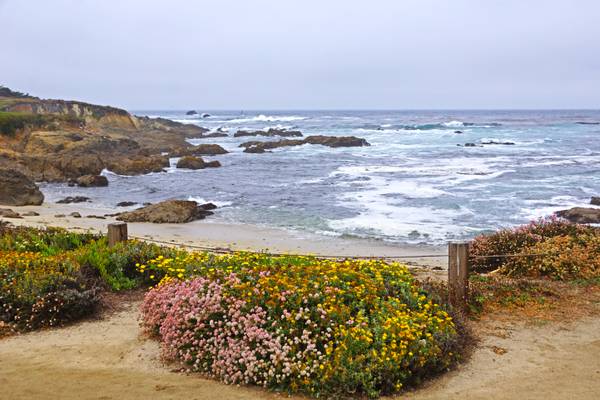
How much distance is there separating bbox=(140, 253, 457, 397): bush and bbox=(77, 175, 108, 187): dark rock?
24.9 meters

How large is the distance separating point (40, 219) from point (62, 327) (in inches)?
532

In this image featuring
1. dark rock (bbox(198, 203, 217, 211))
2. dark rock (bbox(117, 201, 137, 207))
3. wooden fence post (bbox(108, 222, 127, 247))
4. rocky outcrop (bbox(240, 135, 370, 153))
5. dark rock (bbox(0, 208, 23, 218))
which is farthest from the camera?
rocky outcrop (bbox(240, 135, 370, 153))

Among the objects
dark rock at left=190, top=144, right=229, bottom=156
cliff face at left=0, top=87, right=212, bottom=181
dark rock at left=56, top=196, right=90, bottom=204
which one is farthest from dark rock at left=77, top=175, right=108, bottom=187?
dark rock at left=190, top=144, right=229, bottom=156

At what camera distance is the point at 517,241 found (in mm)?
12094

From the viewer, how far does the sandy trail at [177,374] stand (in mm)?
6070

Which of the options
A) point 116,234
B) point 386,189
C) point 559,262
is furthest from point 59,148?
point 559,262

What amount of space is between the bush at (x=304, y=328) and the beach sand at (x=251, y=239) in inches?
267

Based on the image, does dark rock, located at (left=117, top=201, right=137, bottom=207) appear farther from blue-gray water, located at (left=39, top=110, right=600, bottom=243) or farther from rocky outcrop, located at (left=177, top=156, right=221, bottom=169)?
rocky outcrop, located at (left=177, top=156, right=221, bottom=169)

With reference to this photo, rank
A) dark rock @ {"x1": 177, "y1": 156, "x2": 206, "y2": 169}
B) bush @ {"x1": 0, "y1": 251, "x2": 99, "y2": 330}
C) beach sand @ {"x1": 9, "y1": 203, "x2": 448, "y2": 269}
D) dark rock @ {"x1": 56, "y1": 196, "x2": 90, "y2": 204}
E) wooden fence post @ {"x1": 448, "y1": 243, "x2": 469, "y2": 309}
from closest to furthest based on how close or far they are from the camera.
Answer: bush @ {"x1": 0, "y1": 251, "x2": 99, "y2": 330}, wooden fence post @ {"x1": 448, "y1": 243, "x2": 469, "y2": 309}, beach sand @ {"x1": 9, "y1": 203, "x2": 448, "y2": 269}, dark rock @ {"x1": 56, "y1": 196, "x2": 90, "y2": 204}, dark rock @ {"x1": 177, "y1": 156, "x2": 206, "y2": 169}

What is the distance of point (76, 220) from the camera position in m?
20.6

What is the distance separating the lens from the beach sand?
52.7ft

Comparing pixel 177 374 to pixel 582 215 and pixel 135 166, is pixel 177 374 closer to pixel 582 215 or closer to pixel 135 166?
pixel 582 215

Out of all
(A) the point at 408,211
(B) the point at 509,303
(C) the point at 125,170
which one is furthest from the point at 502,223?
A: (C) the point at 125,170

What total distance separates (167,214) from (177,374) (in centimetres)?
1514
